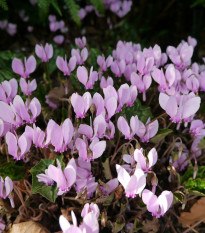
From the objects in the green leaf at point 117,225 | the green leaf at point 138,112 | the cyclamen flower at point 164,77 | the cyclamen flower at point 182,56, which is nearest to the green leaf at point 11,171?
the green leaf at point 117,225

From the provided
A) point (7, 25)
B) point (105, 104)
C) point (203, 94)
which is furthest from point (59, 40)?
point (105, 104)

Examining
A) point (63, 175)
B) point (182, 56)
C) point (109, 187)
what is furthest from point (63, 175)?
point (182, 56)

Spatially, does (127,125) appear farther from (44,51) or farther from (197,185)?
(44,51)

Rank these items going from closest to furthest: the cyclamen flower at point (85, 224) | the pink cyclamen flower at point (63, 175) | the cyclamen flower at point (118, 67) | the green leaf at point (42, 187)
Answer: the cyclamen flower at point (85, 224) < the pink cyclamen flower at point (63, 175) < the green leaf at point (42, 187) < the cyclamen flower at point (118, 67)

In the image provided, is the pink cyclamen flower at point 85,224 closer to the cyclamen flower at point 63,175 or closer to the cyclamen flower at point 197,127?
the cyclamen flower at point 63,175

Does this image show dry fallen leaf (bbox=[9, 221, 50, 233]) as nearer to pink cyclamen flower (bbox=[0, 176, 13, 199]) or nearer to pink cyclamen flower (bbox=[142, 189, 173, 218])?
pink cyclamen flower (bbox=[0, 176, 13, 199])

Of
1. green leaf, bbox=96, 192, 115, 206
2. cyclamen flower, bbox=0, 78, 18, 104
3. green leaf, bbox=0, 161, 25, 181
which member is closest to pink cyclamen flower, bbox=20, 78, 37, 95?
cyclamen flower, bbox=0, 78, 18, 104

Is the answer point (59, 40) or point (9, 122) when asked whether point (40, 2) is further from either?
point (9, 122)
